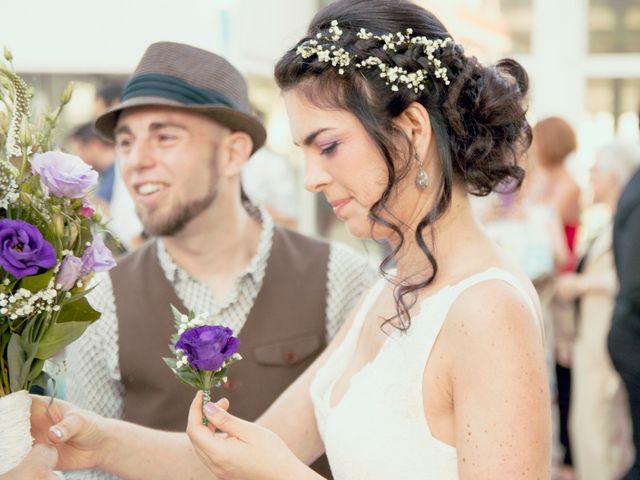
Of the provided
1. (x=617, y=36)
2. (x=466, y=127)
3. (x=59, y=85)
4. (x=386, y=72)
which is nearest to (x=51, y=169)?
(x=386, y=72)

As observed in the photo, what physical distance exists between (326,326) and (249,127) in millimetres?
531

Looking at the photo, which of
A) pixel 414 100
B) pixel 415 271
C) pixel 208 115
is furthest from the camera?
pixel 208 115

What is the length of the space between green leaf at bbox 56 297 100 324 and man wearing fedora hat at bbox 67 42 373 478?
0.62m

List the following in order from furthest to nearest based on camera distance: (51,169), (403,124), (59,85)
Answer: (59,85), (403,124), (51,169)

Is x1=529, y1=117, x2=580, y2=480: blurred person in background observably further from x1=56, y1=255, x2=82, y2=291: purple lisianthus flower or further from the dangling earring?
x1=56, y1=255, x2=82, y2=291: purple lisianthus flower

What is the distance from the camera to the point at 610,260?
4785mm

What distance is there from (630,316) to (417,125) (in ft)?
5.56

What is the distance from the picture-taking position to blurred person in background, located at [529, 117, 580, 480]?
5722 millimetres

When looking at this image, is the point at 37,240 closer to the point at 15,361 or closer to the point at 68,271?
the point at 68,271

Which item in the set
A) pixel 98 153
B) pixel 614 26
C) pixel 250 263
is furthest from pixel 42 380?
pixel 614 26

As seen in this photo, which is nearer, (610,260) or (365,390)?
(365,390)

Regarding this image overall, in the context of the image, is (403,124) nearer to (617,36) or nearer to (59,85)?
(59,85)

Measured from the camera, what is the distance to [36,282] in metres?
1.64

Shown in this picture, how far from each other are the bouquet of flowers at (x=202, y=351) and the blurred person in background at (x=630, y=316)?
73.9 inches
